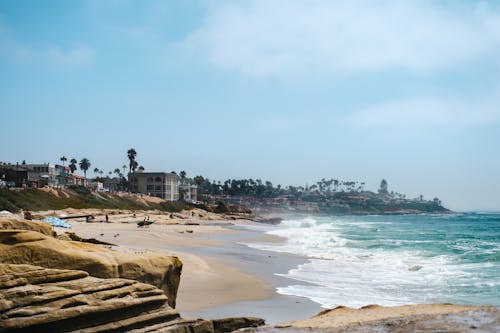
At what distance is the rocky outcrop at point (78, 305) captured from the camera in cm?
633

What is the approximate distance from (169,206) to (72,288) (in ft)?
366

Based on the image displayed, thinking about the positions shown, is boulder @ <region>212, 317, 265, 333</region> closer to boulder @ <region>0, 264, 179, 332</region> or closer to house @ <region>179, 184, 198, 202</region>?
boulder @ <region>0, 264, 179, 332</region>

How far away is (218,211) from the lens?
429ft

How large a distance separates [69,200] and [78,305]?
8061 centimetres

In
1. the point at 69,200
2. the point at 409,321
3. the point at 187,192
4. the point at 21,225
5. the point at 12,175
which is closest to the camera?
the point at 409,321

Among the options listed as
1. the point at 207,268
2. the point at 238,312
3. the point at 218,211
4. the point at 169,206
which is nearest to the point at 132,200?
the point at 169,206

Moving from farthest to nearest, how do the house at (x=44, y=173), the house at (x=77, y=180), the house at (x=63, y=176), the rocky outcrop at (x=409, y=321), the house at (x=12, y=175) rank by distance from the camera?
the house at (x=77, y=180) → the house at (x=63, y=176) → the house at (x=44, y=173) → the house at (x=12, y=175) → the rocky outcrop at (x=409, y=321)

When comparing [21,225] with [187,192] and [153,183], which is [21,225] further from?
[187,192]

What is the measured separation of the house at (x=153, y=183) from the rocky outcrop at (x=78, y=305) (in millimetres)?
135062

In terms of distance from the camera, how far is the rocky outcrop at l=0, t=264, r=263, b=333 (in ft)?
20.8

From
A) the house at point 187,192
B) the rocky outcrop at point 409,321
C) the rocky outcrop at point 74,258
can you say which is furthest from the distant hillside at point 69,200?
the rocky outcrop at point 409,321

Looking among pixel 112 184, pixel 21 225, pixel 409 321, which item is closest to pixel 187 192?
pixel 112 184

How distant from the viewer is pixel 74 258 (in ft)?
26.2

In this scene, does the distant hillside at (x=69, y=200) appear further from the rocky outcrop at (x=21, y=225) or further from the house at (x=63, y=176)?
the rocky outcrop at (x=21, y=225)
